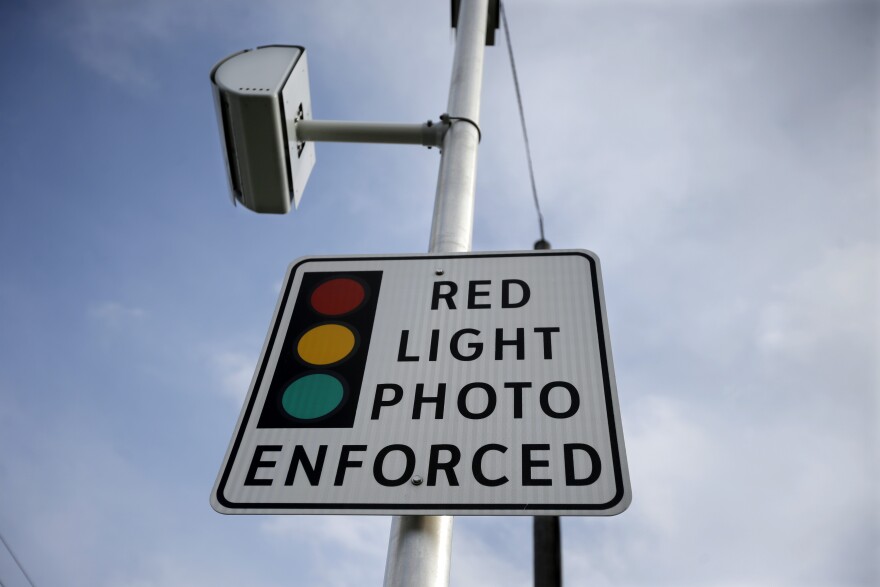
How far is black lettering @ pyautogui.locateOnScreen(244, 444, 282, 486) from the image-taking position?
1184 mm

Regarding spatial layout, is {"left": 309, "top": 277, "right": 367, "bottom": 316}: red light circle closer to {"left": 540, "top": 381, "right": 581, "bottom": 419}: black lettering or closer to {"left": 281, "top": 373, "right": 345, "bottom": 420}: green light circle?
{"left": 281, "top": 373, "right": 345, "bottom": 420}: green light circle

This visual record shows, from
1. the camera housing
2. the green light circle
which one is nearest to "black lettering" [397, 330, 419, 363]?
the green light circle

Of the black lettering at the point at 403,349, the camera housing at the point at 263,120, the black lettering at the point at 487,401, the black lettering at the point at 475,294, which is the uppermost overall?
the camera housing at the point at 263,120

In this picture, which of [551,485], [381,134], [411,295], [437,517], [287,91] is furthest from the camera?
[381,134]

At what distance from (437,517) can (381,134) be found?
155 cm

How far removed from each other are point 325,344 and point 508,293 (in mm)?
399

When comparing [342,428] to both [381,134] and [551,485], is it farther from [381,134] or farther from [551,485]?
[381,134]

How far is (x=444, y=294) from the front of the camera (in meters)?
1.49

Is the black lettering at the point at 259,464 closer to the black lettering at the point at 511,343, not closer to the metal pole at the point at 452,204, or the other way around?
the metal pole at the point at 452,204

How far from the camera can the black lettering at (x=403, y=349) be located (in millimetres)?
1347

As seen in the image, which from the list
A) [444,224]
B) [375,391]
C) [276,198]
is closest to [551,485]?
[375,391]

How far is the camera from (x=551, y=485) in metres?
1.11

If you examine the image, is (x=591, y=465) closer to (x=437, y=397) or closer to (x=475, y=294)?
(x=437, y=397)

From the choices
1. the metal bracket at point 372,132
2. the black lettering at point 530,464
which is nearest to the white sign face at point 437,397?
the black lettering at point 530,464
